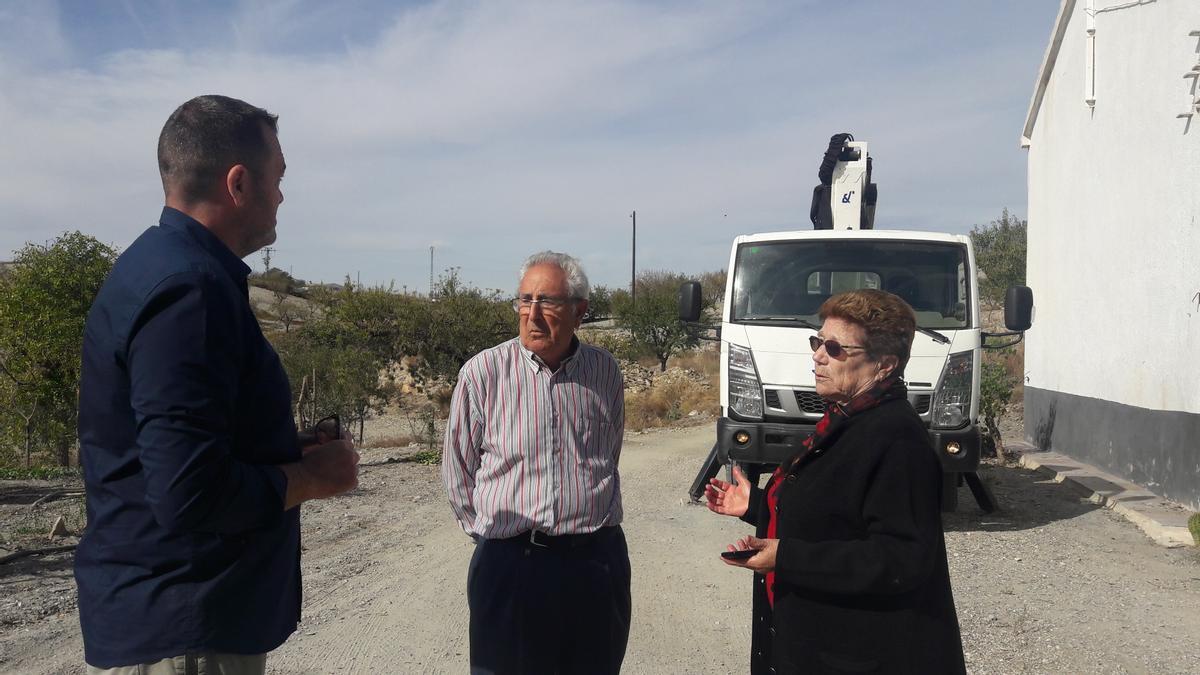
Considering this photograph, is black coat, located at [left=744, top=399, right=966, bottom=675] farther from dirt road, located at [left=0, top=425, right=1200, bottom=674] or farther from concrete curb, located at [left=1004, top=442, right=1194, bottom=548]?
concrete curb, located at [left=1004, top=442, right=1194, bottom=548]

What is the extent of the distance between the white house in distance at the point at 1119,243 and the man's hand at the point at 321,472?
28.0 feet

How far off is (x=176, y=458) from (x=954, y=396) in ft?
21.7

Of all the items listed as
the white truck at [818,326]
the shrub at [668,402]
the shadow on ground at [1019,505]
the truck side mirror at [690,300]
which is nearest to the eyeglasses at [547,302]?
the white truck at [818,326]

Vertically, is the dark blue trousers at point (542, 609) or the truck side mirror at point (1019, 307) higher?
the truck side mirror at point (1019, 307)

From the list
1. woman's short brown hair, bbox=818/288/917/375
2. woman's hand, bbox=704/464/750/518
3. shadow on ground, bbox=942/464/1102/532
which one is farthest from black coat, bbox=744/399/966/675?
shadow on ground, bbox=942/464/1102/532

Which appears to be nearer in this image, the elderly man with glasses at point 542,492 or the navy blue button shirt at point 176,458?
the navy blue button shirt at point 176,458

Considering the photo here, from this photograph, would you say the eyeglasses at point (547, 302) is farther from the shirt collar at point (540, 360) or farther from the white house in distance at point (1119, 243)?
the white house in distance at point (1119, 243)

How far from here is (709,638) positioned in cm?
516

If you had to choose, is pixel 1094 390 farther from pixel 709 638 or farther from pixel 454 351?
pixel 454 351

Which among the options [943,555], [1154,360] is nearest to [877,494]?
[943,555]

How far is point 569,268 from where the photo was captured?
3.22 m

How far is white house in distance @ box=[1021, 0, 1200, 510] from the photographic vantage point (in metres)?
8.60

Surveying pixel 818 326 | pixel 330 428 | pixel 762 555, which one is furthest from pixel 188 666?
pixel 818 326

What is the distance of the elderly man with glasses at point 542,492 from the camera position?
296cm
